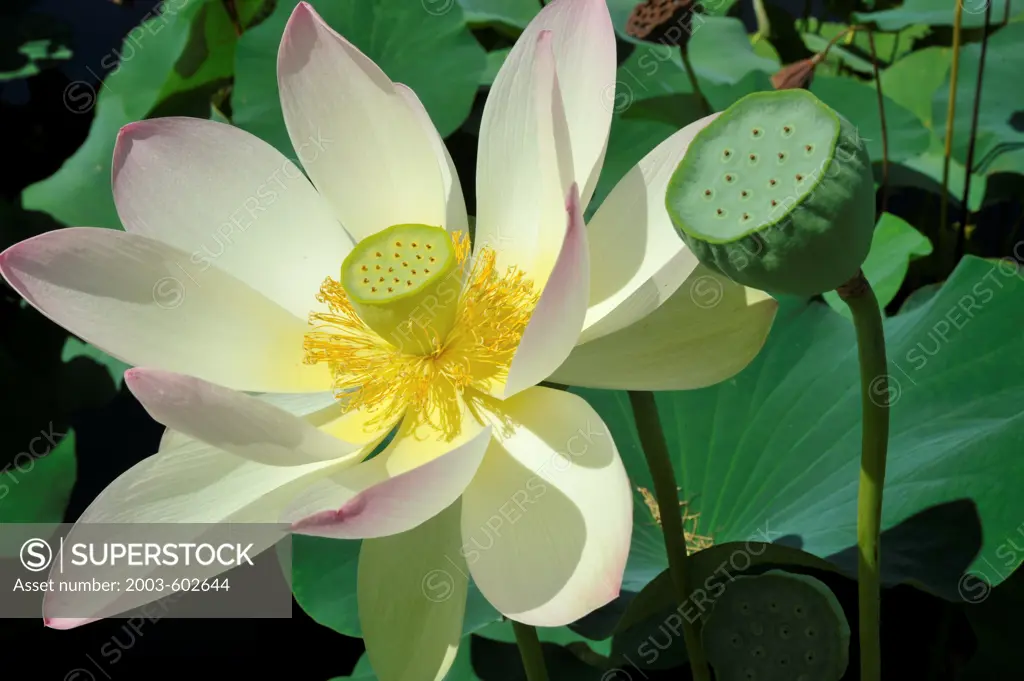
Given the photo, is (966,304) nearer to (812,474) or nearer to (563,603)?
(812,474)

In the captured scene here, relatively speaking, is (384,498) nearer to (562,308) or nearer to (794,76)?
(562,308)

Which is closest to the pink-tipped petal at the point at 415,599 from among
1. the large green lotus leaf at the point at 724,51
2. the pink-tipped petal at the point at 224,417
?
the pink-tipped petal at the point at 224,417

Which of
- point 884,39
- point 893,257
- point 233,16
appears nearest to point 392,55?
point 233,16

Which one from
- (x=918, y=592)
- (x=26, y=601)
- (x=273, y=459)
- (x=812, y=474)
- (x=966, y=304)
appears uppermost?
(x=273, y=459)

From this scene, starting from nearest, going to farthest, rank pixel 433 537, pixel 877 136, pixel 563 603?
pixel 563 603
pixel 433 537
pixel 877 136

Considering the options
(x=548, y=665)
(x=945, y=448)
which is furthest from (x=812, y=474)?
(x=548, y=665)

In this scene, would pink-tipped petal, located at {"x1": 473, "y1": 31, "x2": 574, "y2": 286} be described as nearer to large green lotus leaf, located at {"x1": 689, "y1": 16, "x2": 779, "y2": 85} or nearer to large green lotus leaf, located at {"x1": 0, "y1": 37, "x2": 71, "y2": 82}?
large green lotus leaf, located at {"x1": 689, "y1": 16, "x2": 779, "y2": 85}
